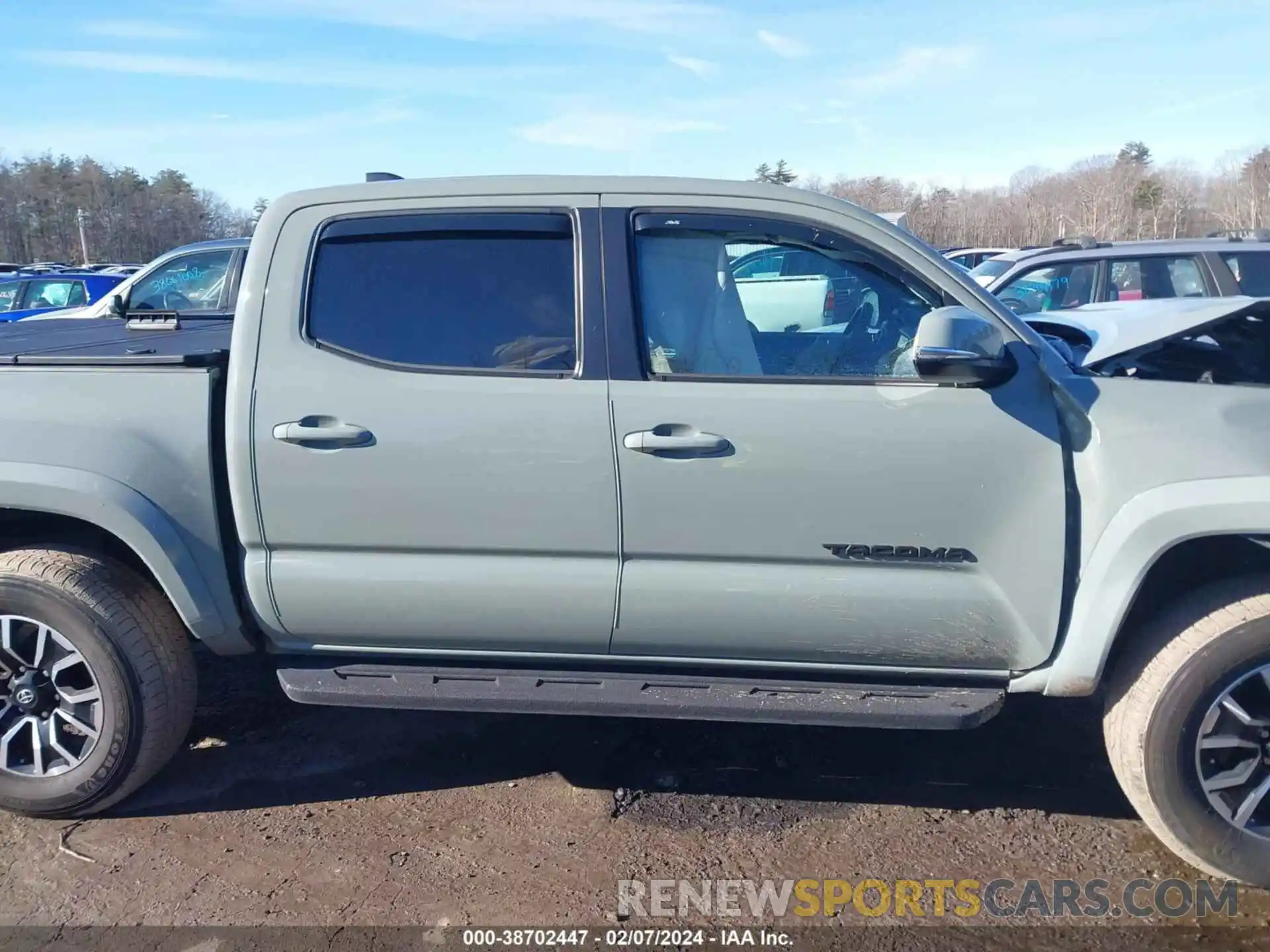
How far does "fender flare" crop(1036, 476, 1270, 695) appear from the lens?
2764mm

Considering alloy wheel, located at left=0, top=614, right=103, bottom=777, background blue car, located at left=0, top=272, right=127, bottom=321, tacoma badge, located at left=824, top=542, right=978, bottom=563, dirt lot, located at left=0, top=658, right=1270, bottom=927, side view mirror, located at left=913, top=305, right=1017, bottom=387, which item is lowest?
dirt lot, located at left=0, top=658, right=1270, bottom=927

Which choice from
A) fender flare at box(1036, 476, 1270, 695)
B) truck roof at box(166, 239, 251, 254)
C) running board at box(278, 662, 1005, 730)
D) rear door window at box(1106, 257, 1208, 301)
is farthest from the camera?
truck roof at box(166, 239, 251, 254)

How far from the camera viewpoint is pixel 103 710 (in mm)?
3240

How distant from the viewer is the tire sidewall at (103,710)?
3.18 metres

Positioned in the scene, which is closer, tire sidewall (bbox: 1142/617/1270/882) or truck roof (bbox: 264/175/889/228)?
tire sidewall (bbox: 1142/617/1270/882)

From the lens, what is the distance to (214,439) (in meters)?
3.13

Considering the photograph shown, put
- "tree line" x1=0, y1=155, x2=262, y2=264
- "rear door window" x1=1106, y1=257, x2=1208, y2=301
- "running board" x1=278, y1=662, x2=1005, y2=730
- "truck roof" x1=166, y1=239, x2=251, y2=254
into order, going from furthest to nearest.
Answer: "tree line" x1=0, y1=155, x2=262, y2=264 → "truck roof" x1=166, y1=239, x2=251, y2=254 → "rear door window" x1=1106, y1=257, x2=1208, y2=301 → "running board" x1=278, y1=662, x2=1005, y2=730

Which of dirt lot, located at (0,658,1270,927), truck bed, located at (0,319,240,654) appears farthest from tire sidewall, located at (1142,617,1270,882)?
truck bed, located at (0,319,240,654)

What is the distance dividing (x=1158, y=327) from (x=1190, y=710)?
3.92ft

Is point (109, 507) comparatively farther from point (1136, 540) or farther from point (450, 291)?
point (1136, 540)

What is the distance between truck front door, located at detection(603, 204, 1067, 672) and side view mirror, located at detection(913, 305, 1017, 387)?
5 centimetres

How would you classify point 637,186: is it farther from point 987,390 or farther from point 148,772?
point 148,772

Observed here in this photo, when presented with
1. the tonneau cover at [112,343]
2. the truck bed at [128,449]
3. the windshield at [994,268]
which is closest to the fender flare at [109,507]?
the truck bed at [128,449]

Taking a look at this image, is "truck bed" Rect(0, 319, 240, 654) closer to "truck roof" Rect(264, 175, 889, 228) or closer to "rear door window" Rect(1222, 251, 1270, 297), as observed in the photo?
"truck roof" Rect(264, 175, 889, 228)
